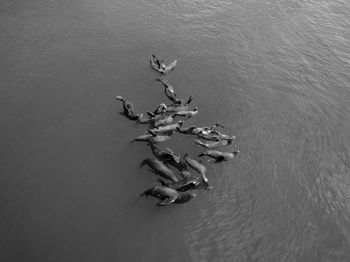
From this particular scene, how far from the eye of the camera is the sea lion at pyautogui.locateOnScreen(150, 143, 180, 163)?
1388cm

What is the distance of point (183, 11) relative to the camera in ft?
76.3

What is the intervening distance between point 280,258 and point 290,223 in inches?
62.6

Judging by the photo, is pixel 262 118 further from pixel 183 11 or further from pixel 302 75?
pixel 183 11

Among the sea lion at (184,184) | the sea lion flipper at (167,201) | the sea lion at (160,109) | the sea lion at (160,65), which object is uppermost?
the sea lion at (160,65)

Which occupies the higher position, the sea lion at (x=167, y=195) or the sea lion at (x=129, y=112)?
the sea lion at (x=129, y=112)

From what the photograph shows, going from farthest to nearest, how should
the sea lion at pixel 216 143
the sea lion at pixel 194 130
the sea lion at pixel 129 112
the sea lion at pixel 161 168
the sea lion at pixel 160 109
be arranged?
the sea lion at pixel 160 109
the sea lion at pixel 129 112
the sea lion at pixel 194 130
the sea lion at pixel 216 143
the sea lion at pixel 161 168

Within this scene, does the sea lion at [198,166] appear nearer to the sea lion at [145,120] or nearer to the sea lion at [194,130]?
the sea lion at [194,130]

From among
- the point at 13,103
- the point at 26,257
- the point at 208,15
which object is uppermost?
the point at 208,15

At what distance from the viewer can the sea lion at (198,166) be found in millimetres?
13742

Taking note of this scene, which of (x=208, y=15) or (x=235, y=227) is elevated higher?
(x=208, y=15)

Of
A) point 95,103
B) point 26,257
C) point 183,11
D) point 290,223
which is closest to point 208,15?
point 183,11

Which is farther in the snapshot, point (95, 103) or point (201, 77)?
point (201, 77)

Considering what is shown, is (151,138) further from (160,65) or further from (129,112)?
(160,65)

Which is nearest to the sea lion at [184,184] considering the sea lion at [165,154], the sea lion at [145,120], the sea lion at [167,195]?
A: the sea lion at [167,195]
